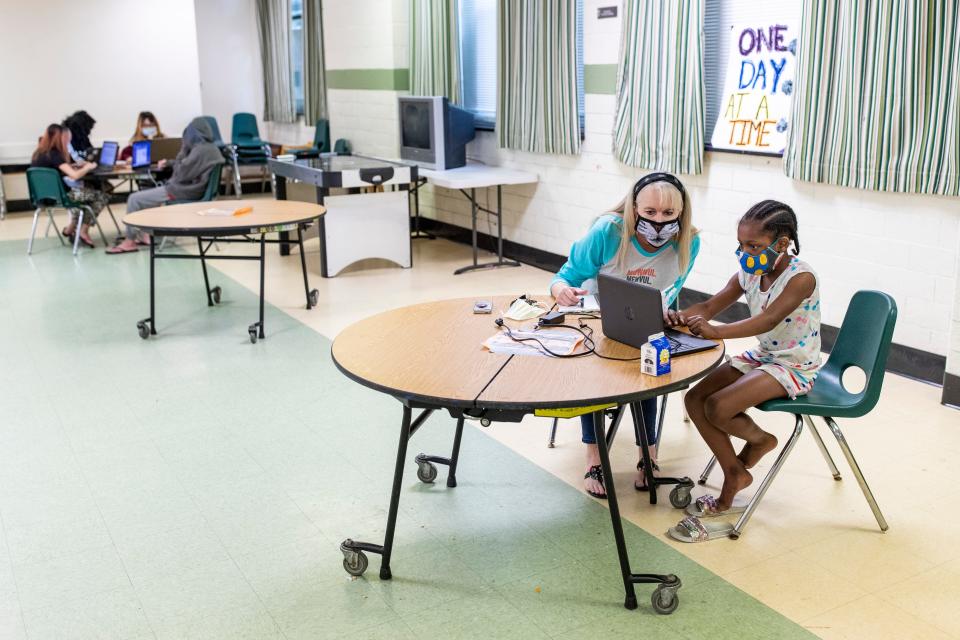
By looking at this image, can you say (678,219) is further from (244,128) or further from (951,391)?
(244,128)

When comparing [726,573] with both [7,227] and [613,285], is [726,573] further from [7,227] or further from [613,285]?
[7,227]

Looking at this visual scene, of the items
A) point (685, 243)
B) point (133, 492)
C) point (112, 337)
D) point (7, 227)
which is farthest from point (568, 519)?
point (7, 227)

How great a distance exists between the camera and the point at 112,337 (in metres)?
5.30

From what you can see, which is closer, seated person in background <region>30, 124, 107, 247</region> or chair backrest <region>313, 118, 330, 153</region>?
seated person in background <region>30, 124, 107, 247</region>

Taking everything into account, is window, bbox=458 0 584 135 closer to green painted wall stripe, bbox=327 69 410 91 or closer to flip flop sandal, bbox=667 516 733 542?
green painted wall stripe, bbox=327 69 410 91

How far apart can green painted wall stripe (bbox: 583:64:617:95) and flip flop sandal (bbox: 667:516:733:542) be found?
12.3ft

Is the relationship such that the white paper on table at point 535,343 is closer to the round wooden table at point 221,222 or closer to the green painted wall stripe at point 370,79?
the round wooden table at point 221,222

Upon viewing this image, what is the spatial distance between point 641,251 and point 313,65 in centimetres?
829

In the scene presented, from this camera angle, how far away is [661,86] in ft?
18.0

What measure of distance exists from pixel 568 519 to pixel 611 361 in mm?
701

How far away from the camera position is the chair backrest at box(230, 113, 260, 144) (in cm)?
1152

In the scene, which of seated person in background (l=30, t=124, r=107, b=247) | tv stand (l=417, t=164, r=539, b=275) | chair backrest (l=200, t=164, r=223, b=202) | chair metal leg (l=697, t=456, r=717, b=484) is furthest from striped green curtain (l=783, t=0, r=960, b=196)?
seated person in background (l=30, t=124, r=107, b=247)

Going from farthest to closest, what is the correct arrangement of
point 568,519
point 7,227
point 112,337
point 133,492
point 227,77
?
point 227,77 → point 7,227 → point 112,337 → point 133,492 → point 568,519

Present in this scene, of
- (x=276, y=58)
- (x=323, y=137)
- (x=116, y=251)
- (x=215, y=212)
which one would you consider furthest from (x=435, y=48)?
(x=276, y=58)
